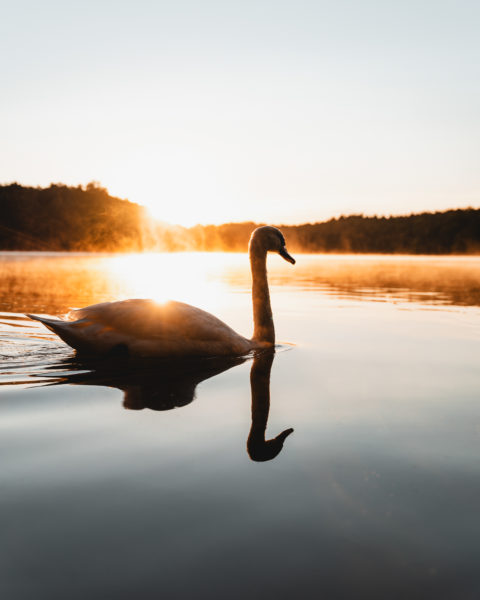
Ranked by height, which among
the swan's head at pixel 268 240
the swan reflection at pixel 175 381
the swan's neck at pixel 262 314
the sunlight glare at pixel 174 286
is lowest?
the sunlight glare at pixel 174 286

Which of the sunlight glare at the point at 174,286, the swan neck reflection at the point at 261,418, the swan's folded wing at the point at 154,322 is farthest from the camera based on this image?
the sunlight glare at the point at 174,286

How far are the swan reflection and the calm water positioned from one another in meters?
0.03

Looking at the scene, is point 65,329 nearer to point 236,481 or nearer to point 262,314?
point 262,314

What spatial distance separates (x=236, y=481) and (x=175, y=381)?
3.02 meters

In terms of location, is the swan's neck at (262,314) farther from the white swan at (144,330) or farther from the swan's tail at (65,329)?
the swan's tail at (65,329)

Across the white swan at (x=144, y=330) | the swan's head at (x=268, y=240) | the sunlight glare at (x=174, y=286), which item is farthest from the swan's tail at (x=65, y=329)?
the swan's head at (x=268, y=240)

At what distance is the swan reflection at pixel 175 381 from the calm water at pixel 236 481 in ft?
0.11

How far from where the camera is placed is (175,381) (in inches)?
261

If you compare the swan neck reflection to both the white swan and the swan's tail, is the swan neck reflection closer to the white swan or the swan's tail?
the white swan

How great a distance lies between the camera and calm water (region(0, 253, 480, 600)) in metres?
2.66

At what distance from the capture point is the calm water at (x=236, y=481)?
8.71 ft

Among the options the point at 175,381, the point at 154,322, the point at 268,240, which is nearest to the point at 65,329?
the point at 154,322

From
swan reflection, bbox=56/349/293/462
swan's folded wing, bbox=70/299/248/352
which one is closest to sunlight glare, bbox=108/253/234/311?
swan's folded wing, bbox=70/299/248/352

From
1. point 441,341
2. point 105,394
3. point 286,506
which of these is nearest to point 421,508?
point 286,506
